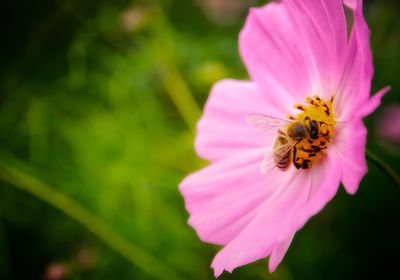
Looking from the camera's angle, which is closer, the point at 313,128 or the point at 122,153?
→ the point at 313,128

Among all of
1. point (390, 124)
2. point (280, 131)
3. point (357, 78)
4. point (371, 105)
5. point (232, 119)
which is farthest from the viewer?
point (390, 124)

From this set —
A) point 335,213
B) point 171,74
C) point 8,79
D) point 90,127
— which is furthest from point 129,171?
point 335,213

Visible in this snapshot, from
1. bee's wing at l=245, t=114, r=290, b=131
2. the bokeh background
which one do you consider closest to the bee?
bee's wing at l=245, t=114, r=290, b=131

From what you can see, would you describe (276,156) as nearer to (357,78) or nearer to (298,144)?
(298,144)

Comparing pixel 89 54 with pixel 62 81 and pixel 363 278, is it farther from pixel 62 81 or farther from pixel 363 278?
pixel 363 278

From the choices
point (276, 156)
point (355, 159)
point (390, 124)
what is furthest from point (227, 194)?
point (390, 124)

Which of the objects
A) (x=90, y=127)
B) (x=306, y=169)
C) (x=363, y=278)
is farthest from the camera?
(x=90, y=127)
